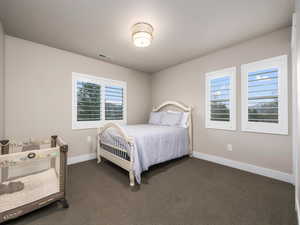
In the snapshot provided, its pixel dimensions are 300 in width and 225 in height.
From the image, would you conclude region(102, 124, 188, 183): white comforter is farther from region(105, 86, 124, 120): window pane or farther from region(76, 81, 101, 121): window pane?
region(105, 86, 124, 120): window pane

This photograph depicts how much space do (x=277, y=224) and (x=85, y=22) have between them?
3.47 metres

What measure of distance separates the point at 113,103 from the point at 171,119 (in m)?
1.64

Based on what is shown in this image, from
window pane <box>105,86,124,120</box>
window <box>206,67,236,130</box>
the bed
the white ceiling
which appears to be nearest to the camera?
the white ceiling

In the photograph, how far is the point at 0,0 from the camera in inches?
64.8

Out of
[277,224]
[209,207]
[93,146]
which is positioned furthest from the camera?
[93,146]

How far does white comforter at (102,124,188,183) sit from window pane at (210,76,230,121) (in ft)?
2.62

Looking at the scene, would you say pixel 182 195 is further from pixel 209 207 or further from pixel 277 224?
pixel 277 224

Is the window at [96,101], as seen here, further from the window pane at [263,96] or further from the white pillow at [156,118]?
the window pane at [263,96]

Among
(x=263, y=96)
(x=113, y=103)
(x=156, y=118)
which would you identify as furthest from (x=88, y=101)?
(x=263, y=96)

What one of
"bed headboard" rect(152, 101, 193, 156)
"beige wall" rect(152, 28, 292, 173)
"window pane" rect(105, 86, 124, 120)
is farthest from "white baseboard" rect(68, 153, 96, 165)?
"beige wall" rect(152, 28, 292, 173)

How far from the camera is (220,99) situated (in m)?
Result: 2.97

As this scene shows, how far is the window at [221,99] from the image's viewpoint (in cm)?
278

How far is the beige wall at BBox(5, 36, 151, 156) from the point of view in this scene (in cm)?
240

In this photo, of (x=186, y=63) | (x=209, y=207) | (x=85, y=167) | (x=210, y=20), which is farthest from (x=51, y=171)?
(x=186, y=63)
